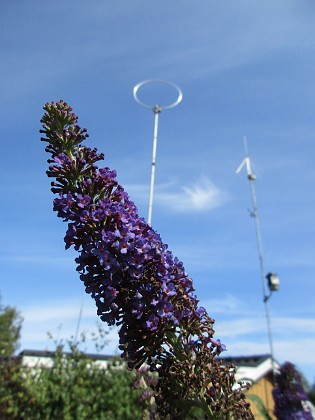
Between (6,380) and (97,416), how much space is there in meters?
1.89

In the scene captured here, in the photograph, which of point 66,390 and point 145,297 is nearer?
point 145,297

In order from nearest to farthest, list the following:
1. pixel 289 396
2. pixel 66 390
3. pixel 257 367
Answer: pixel 289 396 → pixel 66 390 → pixel 257 367

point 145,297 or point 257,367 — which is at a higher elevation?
point 257,367

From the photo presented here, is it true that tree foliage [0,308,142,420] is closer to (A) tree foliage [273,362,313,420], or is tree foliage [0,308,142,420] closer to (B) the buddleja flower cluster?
(A) tree foliage [273,362,313,420]

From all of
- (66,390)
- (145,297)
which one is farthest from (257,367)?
(145,297)

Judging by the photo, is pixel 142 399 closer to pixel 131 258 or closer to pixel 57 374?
pixel 131 258

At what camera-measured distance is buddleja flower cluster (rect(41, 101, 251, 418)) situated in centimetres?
202

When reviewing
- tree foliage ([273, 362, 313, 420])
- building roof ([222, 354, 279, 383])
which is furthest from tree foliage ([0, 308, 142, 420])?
building roof ([222, 354, 279, 383])

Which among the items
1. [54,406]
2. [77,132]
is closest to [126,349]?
[77,132]

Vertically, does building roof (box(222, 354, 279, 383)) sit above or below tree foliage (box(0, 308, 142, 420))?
above

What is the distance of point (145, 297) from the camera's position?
2076mm

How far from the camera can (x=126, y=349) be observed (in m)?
2.12

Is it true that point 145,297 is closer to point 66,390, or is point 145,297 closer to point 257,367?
point 66,390

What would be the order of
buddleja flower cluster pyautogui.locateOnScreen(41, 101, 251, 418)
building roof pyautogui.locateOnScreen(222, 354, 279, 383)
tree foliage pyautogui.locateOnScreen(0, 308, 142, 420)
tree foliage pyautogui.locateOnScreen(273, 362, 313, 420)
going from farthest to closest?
building roof pyautogui.locateOnScreen(222, 354, 279, 383)
tree foliage pyautogui.locateOnScreen(0, 308, 142, 420)
tree foliage pyautogui.locateOnScreen(273, 362, 313, 420)
buddleja flower cluster pyautogui.locateOnScreen(41, 101, 251, 418)
